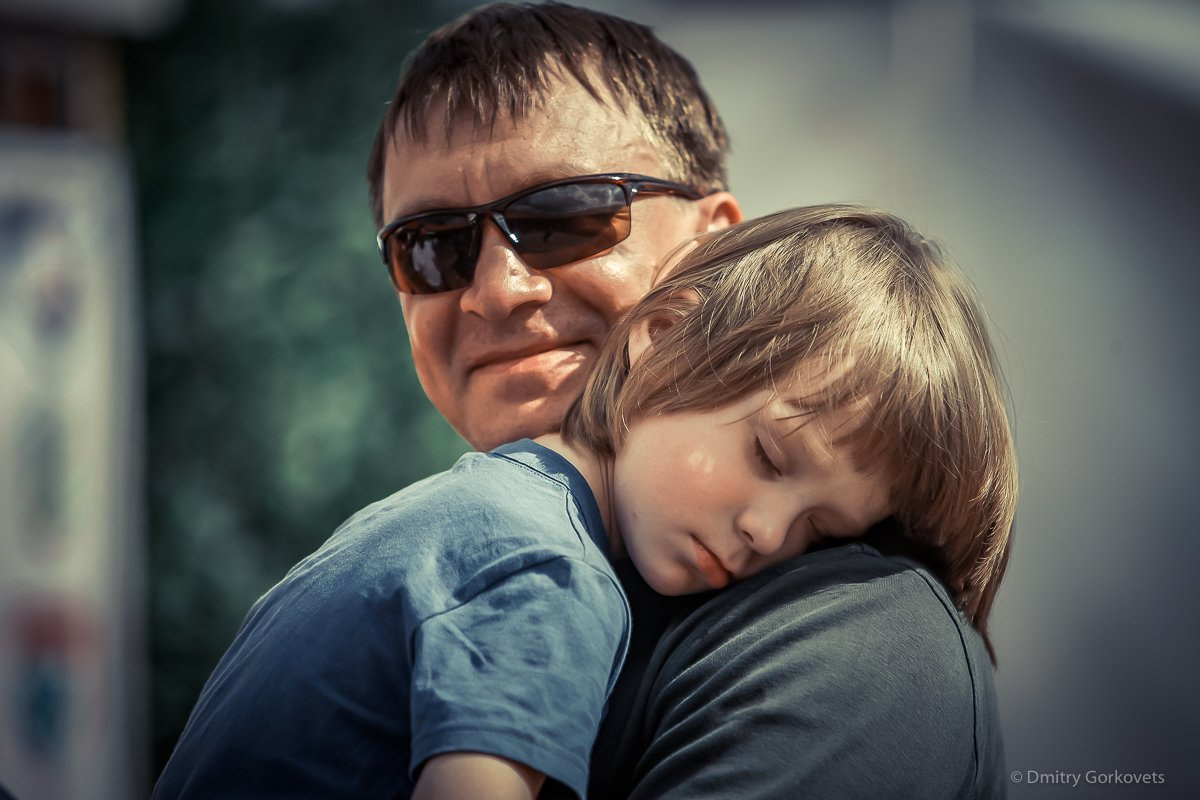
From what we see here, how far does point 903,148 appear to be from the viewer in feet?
14.6

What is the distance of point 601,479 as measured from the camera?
1.61 metres

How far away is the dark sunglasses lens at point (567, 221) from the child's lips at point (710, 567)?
75 cm

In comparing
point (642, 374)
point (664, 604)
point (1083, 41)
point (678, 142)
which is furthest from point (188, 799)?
point (1083, 41)

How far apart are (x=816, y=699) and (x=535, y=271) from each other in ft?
3.50

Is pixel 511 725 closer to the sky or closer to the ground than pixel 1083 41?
closer to the ground

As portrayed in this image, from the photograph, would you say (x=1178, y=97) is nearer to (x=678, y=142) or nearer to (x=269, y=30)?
(x=678, y=142)

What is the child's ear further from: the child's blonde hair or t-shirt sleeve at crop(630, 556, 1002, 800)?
t-shirt sleeve at crop(630, 556, 1002, 800)

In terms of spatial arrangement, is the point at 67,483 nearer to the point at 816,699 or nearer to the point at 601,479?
the point at 601,479

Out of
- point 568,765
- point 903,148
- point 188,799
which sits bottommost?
point 188,799

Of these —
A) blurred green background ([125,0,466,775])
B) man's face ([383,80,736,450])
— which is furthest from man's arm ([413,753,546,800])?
blurred green background ([125,0,466,775])

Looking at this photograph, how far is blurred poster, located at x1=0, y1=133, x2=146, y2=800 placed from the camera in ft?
17.2

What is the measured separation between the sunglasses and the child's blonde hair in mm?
326

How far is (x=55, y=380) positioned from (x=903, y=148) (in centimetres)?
429

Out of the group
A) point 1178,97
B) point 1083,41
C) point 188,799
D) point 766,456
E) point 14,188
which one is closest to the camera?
point 188,799
